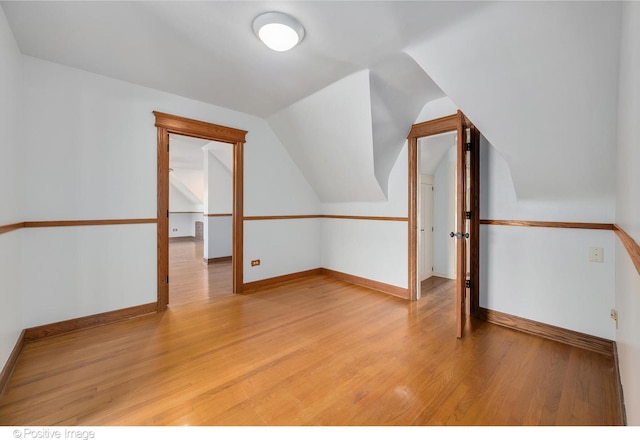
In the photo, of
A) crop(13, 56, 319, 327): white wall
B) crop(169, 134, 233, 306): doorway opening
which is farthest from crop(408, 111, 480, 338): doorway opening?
crop(13, 56, 319, 327): white wall

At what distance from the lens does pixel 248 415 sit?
1394 millimetres

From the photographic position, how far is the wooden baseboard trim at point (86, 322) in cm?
219

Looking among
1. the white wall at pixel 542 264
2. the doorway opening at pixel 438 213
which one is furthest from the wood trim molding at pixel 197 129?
the white wall at pixel 542 264

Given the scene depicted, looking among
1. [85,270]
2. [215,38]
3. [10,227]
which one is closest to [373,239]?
[215,38]

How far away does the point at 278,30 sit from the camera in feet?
5.86

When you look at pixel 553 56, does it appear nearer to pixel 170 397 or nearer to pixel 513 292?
pixel 513 292

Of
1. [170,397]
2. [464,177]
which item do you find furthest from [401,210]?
[170,397]

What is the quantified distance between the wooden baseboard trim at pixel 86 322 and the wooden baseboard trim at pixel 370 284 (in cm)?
245

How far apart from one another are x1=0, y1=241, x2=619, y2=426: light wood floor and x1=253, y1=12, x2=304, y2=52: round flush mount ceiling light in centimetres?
230

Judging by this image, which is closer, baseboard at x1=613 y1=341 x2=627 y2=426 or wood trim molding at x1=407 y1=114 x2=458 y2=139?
baseboard at x1=613 y1=341 x2=627 y2=426

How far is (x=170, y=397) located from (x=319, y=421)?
89cm

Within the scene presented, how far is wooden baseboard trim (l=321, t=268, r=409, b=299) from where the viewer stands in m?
3.33

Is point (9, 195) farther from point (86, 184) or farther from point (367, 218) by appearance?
point (367, 218)

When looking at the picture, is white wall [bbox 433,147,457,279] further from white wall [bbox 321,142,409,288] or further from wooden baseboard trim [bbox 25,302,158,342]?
wooden baseboard trim [bbox 25,302,158,342]
